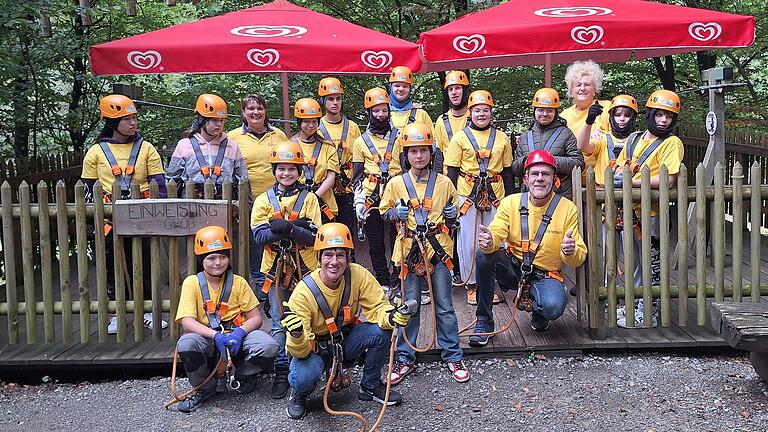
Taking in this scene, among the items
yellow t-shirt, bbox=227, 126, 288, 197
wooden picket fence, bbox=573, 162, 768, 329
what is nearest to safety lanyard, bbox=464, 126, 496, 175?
wooden picket fence, bbox=573, 162, 768, 329

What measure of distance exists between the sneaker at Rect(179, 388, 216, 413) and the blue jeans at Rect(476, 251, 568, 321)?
2.12 m

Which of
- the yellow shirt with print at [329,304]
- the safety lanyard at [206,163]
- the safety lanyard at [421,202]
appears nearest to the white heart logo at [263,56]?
the safety lanyard at [206,163]

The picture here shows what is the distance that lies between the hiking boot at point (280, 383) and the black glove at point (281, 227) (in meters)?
0.96

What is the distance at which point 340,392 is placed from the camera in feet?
17.0

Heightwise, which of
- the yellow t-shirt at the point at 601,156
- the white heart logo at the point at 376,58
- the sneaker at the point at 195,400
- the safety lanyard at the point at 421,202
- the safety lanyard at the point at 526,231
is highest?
the white heart logo at the point at 376,58

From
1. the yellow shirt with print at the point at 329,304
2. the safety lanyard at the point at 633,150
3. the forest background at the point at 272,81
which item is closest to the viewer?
the yellow shirt with print at the point at 329,304

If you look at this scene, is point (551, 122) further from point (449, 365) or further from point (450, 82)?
point (449, 365)

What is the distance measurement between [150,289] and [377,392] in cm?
234

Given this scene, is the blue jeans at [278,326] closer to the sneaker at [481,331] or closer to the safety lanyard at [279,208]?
the safety lanyard at [279,208]

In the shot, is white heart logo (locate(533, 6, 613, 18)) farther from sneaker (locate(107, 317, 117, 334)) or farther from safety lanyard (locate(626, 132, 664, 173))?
sneaker (locate(107, 317, 117, 334))

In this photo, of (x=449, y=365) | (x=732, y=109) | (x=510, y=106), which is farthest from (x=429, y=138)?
(x=732, y=109)

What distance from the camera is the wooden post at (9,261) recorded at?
568cm

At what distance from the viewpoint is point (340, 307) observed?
479 cm

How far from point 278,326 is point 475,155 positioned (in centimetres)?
236
